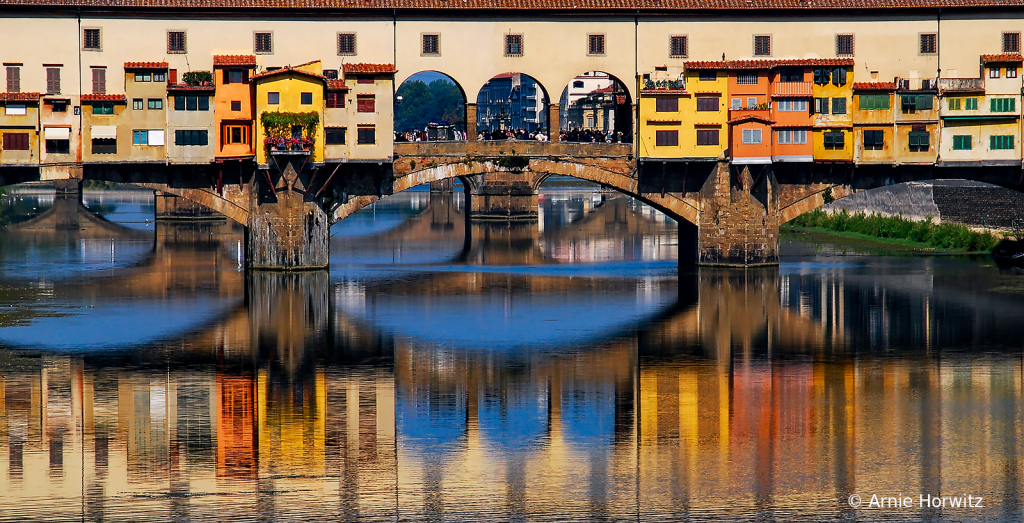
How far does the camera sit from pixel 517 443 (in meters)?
30.6

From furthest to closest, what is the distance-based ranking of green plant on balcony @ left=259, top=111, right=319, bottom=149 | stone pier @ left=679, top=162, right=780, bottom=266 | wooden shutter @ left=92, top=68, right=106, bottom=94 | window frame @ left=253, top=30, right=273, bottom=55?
stone pier @ left=679, top=162, right=780, bottom=266 → window frame @ left=253, top=30, right=273, bottom=55 → wooden shutter @ left=92, top=68, right=106, bottom=94 → green plant on balcony @ left=259, top=111, right=319, bottom=149

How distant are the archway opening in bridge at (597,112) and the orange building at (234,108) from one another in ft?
52.9

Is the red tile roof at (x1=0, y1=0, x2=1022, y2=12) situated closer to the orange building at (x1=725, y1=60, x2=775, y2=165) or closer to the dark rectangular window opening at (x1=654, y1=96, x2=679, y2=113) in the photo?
the orange building at (x1=725, y1=60, x2=775, y2=165)

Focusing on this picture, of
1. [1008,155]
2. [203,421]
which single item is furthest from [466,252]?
[203,421]

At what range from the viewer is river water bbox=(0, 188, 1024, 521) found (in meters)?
26.5

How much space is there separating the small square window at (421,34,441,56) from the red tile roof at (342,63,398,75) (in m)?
1.91

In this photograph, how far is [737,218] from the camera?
6425 centimetres

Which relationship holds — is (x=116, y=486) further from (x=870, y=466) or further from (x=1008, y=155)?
(x=1008, y=155)

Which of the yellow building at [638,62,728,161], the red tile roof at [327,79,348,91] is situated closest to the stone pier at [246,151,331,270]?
the red tile roof at [327,79,348,91]

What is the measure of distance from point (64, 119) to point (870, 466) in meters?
44.5

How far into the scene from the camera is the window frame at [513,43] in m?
63.1

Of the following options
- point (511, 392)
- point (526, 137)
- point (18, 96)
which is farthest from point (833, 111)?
point (18, 96)

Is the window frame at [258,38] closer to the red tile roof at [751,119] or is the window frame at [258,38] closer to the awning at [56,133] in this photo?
the awning at [56,133]

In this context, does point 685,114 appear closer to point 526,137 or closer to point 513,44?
point 526,137
